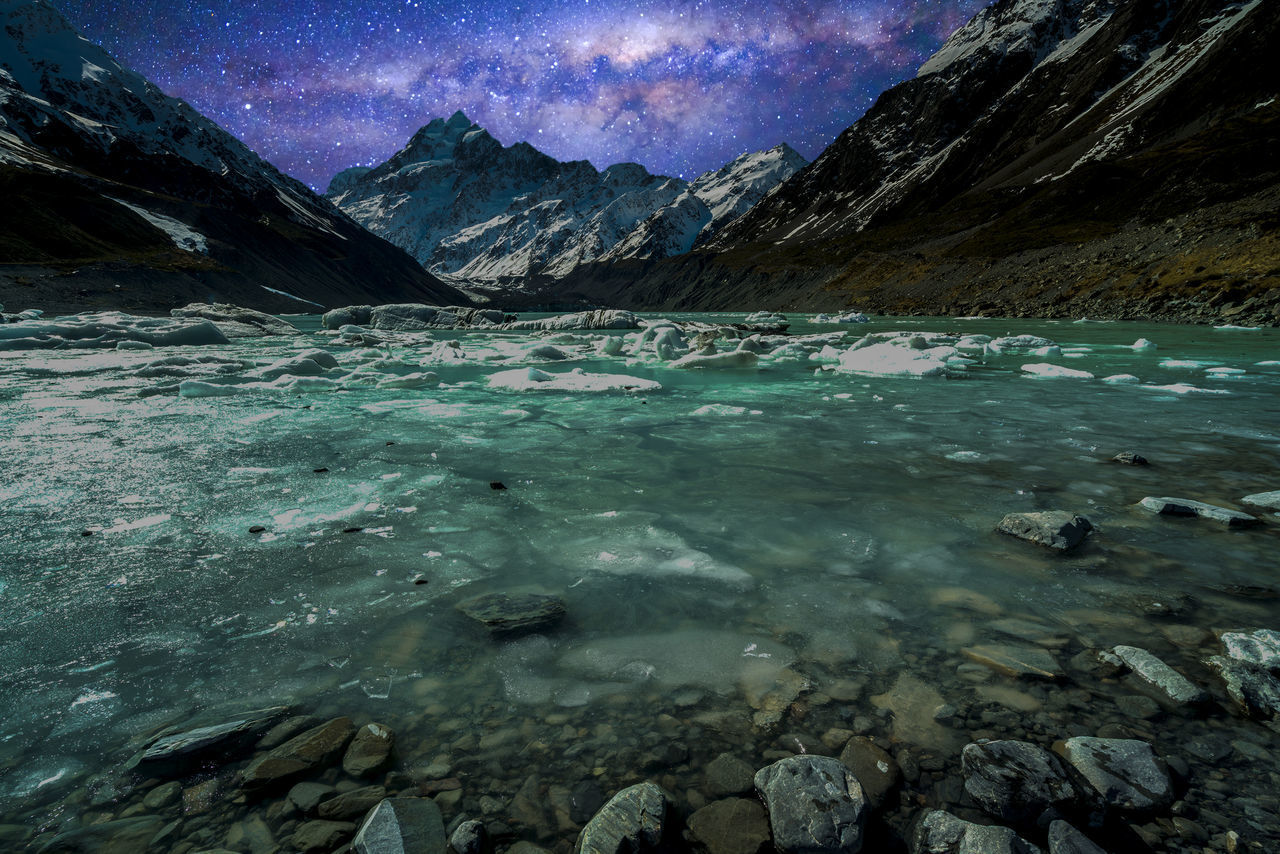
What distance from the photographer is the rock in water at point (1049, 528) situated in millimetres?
3055

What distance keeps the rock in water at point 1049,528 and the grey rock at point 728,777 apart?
2.45 meters

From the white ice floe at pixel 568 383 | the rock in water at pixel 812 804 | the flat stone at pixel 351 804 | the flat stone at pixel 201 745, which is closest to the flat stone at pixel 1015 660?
the rock in water at pixel 812 804

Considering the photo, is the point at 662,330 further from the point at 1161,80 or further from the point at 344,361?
the point at 1161,80

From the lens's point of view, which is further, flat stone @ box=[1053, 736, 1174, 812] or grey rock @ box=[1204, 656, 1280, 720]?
grey rock @ box=[1204, 656, 1280, 720]

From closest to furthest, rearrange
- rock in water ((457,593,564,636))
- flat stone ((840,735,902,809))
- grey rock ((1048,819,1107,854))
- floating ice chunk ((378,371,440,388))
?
1. grey rock ((1048,819,1107,854))
2. flat stone ((840,735,902,809))
3. rock in water ((457,593,564,636))
4. floating ice chunk ((378,371,440,388))

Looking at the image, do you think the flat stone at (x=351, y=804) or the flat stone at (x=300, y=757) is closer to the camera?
the flat stone at (x=351, y=804)

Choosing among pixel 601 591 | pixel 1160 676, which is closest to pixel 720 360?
pixel 601 591

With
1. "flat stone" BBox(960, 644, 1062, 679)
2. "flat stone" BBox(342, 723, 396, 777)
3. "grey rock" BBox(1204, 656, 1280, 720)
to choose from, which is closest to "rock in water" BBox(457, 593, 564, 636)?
"flat stone" BBox(342, 723, 396, 777)

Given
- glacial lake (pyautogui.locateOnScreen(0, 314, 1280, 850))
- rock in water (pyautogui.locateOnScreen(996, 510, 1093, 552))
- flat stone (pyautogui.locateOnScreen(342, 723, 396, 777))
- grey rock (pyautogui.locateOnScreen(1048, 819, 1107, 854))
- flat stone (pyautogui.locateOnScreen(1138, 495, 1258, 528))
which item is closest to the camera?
grey rock (pyautogui.locateOnScreen(1048, 819, 1107, 854))

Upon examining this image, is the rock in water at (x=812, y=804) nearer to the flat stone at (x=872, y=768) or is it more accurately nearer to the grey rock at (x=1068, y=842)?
the flat stone at (x=872, y=768)

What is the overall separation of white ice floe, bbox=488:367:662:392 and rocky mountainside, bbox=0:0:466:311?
3775cm

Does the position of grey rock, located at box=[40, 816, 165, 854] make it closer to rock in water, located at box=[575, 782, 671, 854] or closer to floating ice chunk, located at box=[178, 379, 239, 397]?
rock in water, located at box=[575, 782, 671, 854]

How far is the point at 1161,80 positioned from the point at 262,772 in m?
112

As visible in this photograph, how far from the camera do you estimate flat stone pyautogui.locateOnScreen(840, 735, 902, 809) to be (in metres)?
1.55
